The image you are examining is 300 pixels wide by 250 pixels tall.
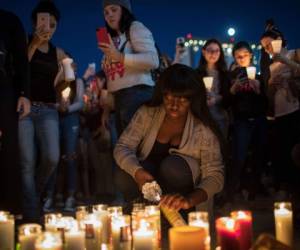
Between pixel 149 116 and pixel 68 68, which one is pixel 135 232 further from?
pixel 68 68

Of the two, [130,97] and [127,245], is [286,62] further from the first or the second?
[127,245]

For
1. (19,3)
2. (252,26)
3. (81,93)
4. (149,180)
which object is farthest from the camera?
(252,26)

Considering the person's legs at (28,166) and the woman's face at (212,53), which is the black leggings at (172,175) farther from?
the woman's face at (212,53)

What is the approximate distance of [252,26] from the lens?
20.2 meters

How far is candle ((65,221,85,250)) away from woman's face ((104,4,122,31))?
2.16m

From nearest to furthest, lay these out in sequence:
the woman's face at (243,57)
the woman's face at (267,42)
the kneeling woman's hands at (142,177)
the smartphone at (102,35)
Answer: the kneeling woman's hands at (142,177) < the smartphone at (102,35) < the woman's face at (267,42) < the woman's face at (243,57)

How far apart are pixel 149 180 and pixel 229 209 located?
197 centimetres

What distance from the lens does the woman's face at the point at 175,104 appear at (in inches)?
136

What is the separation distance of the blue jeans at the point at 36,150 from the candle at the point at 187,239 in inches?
85.2

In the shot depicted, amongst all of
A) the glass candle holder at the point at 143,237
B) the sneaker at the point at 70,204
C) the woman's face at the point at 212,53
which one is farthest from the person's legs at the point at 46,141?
A: the glass candle holder at the point at 143,237

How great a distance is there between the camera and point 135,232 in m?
2.36

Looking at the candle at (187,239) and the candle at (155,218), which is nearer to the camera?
the candle at (187,239)

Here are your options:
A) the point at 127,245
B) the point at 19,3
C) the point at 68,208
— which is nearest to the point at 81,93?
the point at 68,208

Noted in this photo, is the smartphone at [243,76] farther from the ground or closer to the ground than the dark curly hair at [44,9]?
closer to the ground
